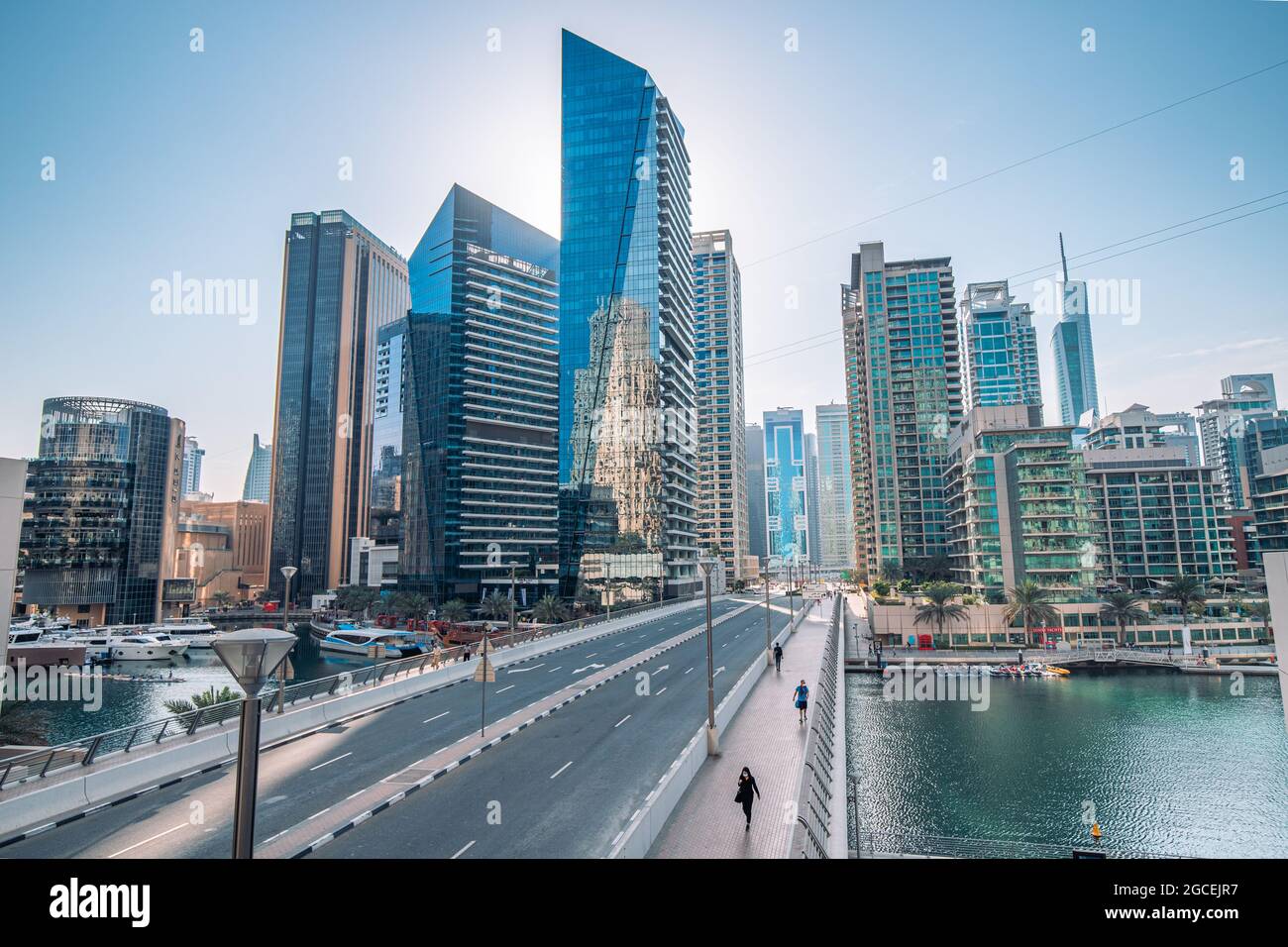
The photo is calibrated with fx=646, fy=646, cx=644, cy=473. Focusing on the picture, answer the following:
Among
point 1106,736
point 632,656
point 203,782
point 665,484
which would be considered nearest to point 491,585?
point 665,484

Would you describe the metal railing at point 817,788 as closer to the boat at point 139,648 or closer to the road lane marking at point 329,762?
the road lane marking at point 329,762

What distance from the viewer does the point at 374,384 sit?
17788cm

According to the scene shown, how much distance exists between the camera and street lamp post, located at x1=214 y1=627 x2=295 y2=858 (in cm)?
483

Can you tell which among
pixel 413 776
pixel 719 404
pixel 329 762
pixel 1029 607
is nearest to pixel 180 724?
pixel 329 762

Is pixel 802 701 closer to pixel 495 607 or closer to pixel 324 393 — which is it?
pixel 495 607

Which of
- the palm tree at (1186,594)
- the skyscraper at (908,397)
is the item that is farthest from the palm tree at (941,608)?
the skyscraper at (908,397)

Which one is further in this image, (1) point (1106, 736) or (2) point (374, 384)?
(2) point (374, 384)

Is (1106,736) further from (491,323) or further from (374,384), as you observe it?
(374,384)

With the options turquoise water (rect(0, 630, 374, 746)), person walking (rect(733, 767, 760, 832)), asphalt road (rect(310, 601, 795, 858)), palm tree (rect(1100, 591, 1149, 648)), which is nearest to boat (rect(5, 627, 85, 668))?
turquoise water (rect(0, 630, 374, 746))

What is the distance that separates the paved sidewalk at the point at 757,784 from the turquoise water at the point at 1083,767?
8.65 metres

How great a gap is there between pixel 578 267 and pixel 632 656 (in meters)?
81.5

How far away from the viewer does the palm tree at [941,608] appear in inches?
2832

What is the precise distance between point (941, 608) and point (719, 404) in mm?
90981

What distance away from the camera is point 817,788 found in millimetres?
17188
